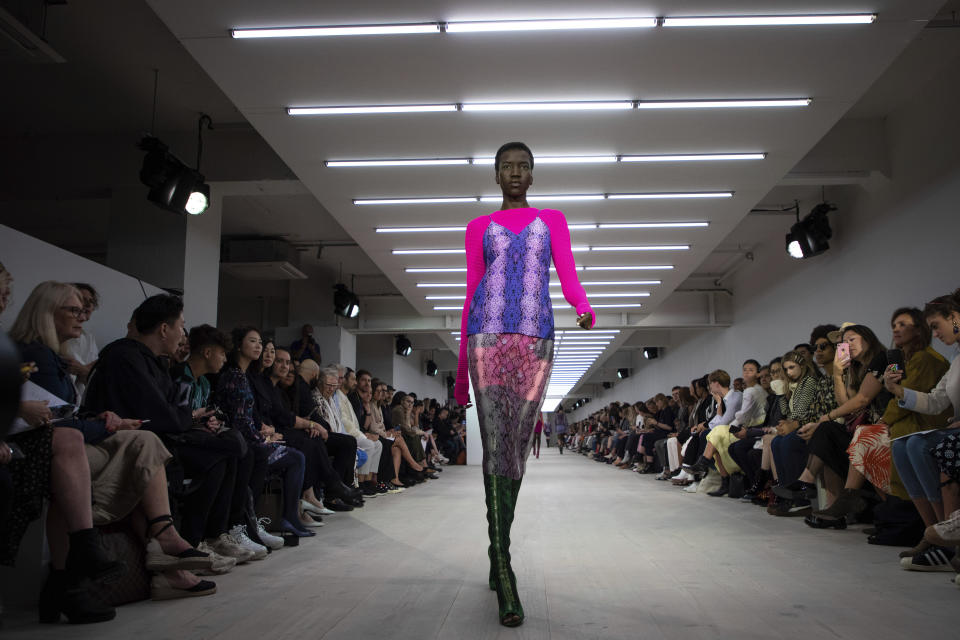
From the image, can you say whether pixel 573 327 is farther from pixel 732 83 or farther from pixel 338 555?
pixel 338 555

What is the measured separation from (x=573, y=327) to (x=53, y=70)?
8.01 m

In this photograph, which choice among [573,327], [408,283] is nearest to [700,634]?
[408,283]

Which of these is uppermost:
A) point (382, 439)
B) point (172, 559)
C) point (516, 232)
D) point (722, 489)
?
point (516, 232)

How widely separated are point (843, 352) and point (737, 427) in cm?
242

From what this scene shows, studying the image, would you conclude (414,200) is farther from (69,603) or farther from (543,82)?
(69,603)

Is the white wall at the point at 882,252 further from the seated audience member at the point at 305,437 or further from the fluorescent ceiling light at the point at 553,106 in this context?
the seated audience member at the point at 305,437

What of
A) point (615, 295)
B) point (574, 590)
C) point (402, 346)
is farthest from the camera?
point (402, 346)

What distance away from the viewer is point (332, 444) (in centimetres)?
504

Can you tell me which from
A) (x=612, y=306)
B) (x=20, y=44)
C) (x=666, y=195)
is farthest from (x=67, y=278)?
(x=612, y=306)

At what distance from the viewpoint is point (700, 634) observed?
168cm

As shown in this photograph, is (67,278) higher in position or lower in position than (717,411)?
higher

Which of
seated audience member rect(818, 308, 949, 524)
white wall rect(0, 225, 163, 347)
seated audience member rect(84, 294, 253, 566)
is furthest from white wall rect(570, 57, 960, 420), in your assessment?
white wall rect(0, 225, 163, 347)

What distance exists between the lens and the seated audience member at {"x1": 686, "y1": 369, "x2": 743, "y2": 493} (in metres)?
6.71

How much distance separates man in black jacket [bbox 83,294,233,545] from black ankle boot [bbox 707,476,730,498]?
467 centimetres
